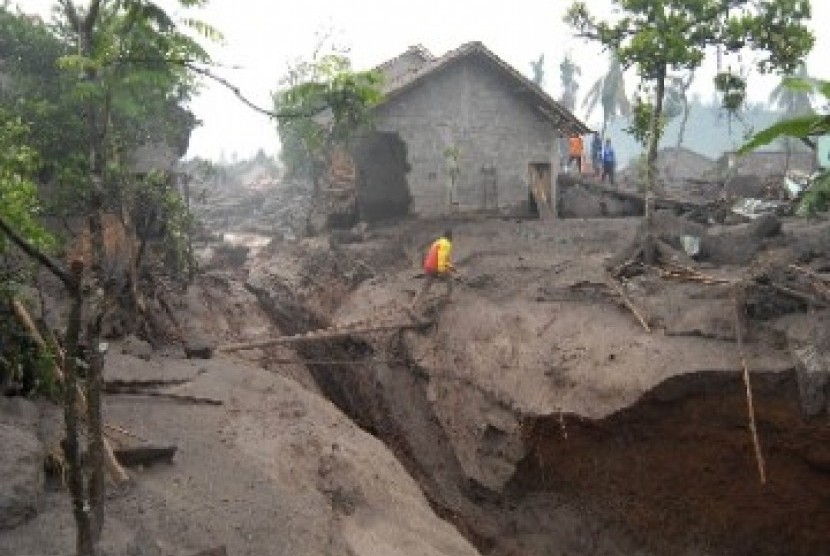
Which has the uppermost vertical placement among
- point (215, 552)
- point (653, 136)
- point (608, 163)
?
point (653, 136)

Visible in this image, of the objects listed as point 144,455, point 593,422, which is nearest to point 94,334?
point 144,455

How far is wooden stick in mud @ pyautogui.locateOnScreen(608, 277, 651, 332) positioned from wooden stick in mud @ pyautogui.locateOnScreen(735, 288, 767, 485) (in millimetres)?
1267

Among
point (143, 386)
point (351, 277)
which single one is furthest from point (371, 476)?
point (351, 277)

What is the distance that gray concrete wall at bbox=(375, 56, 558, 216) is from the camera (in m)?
20.3

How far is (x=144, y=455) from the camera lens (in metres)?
7.26

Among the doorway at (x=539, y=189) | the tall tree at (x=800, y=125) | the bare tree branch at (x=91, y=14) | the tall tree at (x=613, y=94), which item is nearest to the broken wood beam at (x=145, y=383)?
the bare tree branch at (x=91, y=14)

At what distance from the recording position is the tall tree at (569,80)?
5241 centimetres

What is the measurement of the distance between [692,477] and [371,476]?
4257 millimetres

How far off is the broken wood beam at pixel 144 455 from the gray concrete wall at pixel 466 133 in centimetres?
1386

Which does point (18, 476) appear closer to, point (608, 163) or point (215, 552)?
point (215, 552)

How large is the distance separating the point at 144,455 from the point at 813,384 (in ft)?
25.0

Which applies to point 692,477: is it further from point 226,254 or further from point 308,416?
point 226,254

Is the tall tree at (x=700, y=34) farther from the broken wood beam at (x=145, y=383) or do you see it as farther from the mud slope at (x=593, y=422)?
the broken wood beam at (x=145, y=383)

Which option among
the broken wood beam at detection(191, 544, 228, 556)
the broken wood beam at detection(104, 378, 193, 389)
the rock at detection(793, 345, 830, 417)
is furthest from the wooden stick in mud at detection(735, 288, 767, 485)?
the broken wood beam at detection(104, 378, 193, 389)
